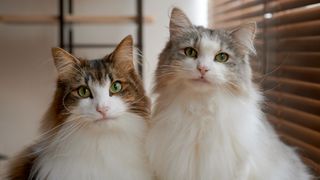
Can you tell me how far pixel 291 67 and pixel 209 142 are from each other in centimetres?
Answer: 67

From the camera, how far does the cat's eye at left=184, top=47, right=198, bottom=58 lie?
42.5 inches

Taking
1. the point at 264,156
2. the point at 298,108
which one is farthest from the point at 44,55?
the point at 264,156

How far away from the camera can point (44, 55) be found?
2828 mm

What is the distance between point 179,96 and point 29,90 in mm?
2013

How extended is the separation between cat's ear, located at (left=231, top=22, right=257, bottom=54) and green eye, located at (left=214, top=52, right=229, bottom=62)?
83 mm

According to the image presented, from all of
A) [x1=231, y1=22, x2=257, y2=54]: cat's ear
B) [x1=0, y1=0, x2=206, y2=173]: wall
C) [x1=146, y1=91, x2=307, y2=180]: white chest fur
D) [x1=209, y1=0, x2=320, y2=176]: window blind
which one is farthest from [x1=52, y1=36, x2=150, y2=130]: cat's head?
[x1=0, y1=0, x2=206, y2=173]: wall

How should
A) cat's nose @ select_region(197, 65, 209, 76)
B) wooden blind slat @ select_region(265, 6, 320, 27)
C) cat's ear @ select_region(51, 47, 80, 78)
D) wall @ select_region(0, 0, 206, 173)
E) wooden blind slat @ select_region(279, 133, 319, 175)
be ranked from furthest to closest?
wall @ select_region(0, 0, 206, 173), wooden blind slat @ select_region(279, 133, 319, 175), wooden blind slat @ select_region(265, 6, 320, 27), cat's ear @ select_region(51, 47, 80, 78), cat's nose @ select_region(197, 65, 209, 76)

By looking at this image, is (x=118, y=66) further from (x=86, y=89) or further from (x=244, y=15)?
(x=244, y=15)

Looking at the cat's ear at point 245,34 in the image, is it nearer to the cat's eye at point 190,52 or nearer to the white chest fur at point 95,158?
the cat's eye at point 190,52

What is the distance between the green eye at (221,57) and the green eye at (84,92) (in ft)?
1.16

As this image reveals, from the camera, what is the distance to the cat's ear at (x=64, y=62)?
Answer: 3.71ft

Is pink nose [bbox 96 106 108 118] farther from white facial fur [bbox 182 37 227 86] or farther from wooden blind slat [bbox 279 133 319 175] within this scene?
wooden blind slat [bbox 279 133 319 175]

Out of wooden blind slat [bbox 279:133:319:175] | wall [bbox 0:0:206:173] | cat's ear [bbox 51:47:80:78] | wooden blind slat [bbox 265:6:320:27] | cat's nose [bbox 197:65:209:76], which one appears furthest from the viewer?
wall [bbox 0:0:206:173]

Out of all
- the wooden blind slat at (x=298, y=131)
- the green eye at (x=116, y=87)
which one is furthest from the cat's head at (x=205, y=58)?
the wooden blind slat at (x=298, y=131)
